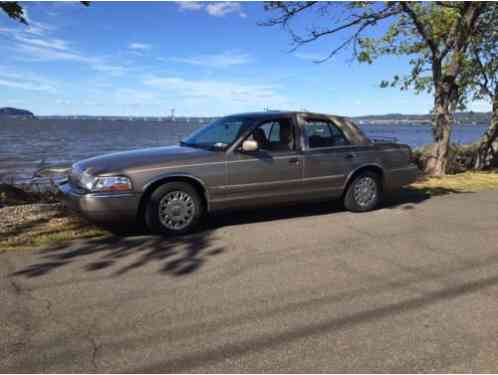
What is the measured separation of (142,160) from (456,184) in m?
8.09

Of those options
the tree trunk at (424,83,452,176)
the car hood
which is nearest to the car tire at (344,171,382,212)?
the car hood

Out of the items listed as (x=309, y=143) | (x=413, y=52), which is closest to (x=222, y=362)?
(x=309, y=143)

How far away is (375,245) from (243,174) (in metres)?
2.04

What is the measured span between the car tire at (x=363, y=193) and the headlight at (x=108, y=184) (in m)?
3.64

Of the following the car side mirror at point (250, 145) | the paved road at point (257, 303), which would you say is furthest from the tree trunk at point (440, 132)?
the car side mirror at point (250, 145)

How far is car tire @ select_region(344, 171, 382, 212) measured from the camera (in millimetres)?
7520

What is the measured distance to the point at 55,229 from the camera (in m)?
6.09

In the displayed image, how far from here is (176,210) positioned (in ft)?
19.6

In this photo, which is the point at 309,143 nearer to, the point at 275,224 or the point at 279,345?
the point at 275,224

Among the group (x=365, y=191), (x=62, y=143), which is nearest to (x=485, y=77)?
(x=365, y=191)

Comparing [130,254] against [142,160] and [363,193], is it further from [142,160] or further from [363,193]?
[363,193]

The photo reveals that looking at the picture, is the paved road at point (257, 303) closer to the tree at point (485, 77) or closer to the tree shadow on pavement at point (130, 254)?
the tree shadow on pavement at point (130, 254)

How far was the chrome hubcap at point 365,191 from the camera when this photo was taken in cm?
756

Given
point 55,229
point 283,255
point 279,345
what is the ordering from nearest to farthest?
point 279,345 → point 283,255 → point 55,229
